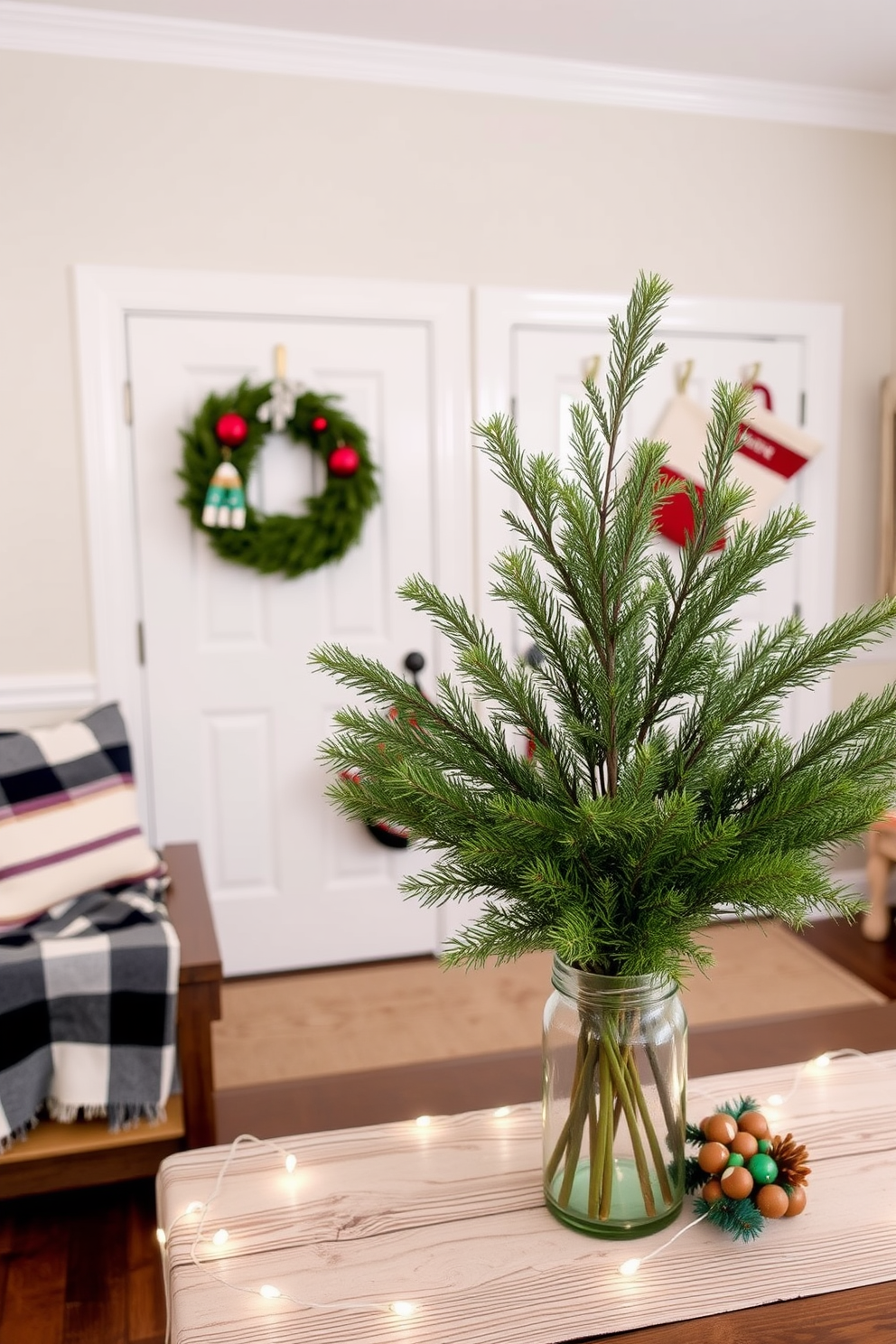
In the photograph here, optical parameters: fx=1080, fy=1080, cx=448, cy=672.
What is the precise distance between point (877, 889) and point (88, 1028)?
2507 millimetres

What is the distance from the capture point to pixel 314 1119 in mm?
1225

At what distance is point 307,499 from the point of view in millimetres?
3111

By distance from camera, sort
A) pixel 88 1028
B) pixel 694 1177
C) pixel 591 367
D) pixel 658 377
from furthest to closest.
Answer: pixel 658 377 → pixel 591 367 → pixel 88 1028 → pixel 694 1177

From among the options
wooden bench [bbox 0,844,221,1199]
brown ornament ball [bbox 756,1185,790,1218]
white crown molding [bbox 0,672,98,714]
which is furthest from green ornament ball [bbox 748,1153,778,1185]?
white crown molding [bbox 0,672,98,714]

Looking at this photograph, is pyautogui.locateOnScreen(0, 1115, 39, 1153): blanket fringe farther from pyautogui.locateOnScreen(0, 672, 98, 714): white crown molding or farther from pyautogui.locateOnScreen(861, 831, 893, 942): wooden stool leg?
pyautogui.locateOnScreen(861, 831, 893, 942): wooden stool leg

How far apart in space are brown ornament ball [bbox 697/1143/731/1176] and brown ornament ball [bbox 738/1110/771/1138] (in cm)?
4

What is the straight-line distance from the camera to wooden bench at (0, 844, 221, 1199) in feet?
6.43

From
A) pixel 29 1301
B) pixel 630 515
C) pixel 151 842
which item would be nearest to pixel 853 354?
pixel 151 842

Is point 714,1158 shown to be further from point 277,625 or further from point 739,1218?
point 277,625

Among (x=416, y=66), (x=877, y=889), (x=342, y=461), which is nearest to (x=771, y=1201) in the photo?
(x=342, y=461)

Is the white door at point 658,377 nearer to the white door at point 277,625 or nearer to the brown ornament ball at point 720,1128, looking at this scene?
the white door at point 277,625

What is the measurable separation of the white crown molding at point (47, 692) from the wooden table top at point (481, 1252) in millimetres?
2163

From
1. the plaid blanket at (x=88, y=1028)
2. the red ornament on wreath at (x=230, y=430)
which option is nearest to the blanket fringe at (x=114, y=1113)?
the plaid blanket at (x=88, y=1028)

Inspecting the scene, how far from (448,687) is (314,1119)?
1.97 feet
